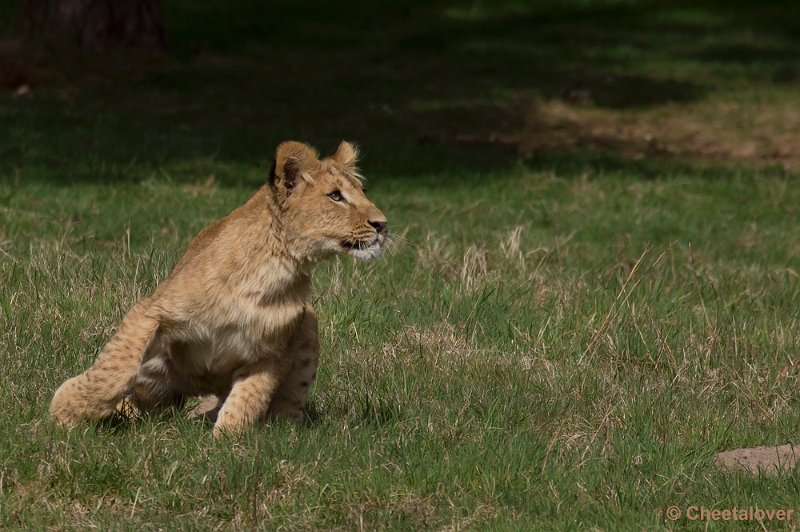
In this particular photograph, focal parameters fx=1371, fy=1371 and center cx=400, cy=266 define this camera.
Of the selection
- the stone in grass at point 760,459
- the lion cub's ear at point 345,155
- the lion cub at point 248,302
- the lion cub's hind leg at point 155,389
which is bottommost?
the stone in grass at point 760,459

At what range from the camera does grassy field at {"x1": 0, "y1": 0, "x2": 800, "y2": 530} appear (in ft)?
17.9

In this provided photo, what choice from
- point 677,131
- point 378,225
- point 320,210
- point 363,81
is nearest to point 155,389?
point 320,210

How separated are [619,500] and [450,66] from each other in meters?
14.6

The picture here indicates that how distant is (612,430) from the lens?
6.27 m

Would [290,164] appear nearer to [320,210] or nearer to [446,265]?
[320,210]

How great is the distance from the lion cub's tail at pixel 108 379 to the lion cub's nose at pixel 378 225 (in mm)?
1006

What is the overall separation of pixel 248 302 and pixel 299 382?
57 cm

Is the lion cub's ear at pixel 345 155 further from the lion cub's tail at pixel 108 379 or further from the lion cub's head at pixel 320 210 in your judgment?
the lion cub's tail at pixel 108 379

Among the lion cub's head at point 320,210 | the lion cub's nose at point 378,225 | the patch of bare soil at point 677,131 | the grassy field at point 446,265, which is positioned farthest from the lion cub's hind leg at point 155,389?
the patch of bare soil at point 677,131

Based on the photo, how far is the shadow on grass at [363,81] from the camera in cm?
1333

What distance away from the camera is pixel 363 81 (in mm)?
18188

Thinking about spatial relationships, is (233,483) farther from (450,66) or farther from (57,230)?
(450,66)

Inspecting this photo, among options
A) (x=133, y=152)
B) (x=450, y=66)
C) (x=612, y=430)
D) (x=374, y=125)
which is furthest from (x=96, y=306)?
(x=450, y=66)

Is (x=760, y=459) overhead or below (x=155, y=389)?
below
